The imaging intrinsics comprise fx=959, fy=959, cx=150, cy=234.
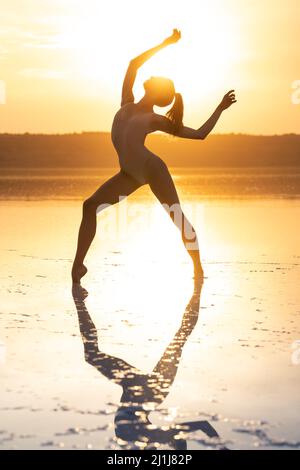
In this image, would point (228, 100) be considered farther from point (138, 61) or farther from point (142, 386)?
point (142, 386)

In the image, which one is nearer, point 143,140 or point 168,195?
point 143,140

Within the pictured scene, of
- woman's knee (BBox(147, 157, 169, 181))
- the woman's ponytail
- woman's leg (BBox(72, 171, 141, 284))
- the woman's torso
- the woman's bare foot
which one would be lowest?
the woman's bare foot

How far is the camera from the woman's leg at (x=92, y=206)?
8344mm

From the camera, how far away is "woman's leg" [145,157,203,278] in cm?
836

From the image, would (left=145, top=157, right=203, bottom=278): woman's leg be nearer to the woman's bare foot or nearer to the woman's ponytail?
the woman's ponytail

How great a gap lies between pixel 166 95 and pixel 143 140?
0.44 metres

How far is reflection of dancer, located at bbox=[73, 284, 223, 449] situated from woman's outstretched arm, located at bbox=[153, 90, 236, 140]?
2.07m

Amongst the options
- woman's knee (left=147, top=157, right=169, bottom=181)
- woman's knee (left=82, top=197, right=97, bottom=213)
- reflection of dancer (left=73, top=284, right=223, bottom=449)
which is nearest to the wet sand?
reflection of dancer (left=73, top=284, right=223, bottom=449)

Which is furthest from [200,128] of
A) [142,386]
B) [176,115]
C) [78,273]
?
[142,386]

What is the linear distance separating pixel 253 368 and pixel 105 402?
3.33 ft

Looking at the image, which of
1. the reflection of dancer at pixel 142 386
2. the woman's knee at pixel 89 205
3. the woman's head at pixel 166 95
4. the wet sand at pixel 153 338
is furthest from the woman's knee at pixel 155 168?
the reflection of dancer at pixel 142 386

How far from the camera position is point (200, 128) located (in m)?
8.34

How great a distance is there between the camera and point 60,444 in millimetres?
3846

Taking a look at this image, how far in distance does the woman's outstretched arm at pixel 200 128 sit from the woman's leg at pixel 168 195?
0.32 metres
